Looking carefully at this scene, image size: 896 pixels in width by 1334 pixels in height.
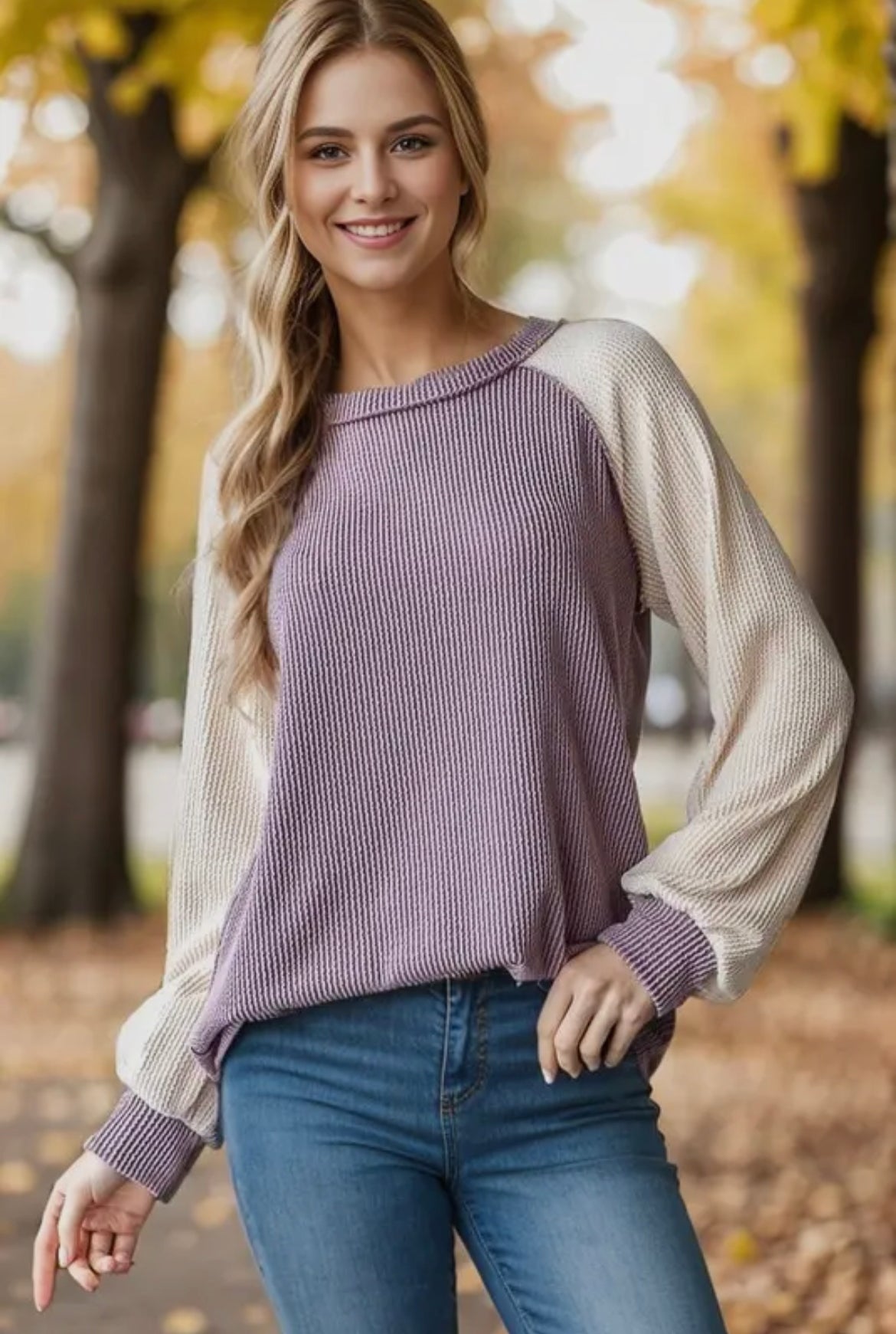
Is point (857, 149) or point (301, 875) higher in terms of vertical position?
point (301, 875)

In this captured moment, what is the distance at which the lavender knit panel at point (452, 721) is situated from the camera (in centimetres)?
250

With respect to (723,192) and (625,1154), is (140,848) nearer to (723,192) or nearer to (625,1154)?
(723,192)

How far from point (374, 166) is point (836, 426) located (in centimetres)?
1100

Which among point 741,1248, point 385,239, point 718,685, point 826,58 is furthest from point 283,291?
point 826,58

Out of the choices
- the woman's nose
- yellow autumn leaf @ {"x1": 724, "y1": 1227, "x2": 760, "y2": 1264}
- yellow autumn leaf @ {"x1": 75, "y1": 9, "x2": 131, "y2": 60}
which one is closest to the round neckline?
the woman's nose

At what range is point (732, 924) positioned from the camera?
2484 mm

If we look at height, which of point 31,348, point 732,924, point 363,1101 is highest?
point 732,924

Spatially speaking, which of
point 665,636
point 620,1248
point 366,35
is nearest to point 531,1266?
point 620,1248

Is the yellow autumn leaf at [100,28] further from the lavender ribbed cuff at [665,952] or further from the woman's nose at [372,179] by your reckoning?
the lavender ribbed cuff at [665,952]

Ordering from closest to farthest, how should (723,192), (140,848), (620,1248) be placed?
(620,1248)
(723,192)
(140,848)

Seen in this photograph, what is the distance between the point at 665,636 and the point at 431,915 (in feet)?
115

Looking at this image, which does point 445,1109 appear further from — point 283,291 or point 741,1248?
point 741,1248

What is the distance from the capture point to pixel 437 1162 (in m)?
2.49

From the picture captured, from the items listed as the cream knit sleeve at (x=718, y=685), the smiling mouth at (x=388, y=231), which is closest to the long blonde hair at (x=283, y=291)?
the smiling mouth at (x=388, y=231)
